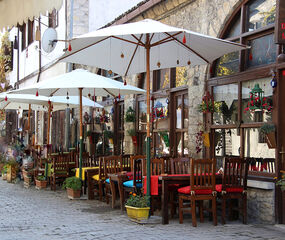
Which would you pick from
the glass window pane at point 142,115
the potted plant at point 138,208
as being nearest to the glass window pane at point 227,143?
the potted plant at point 138,208

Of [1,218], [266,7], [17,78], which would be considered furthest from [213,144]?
[17,78]

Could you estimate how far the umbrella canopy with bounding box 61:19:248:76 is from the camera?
6.50 m

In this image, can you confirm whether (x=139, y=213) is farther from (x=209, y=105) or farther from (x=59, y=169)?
(x=59, y=169)

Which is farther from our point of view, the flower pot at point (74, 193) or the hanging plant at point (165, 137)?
the hanging plant at point (165, 137)

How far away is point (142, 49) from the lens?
784 centimetres

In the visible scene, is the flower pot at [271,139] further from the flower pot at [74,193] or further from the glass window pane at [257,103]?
the flower pot at [74,193]

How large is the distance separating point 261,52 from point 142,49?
213 cm

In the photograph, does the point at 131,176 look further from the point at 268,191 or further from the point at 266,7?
the point at 266,7

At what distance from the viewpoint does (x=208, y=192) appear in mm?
6258

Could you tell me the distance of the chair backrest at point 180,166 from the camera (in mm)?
7551

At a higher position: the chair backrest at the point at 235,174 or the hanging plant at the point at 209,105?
the hanging plant at the point at 209,105

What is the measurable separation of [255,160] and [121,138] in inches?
231

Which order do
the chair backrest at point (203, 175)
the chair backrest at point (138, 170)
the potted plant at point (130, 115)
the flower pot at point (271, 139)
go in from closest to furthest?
the chair backrest at point (203, 175) → the flower pot at point (271, 139) → the chair backrest at point (138, 170) → the potted plant at point (130, 115)

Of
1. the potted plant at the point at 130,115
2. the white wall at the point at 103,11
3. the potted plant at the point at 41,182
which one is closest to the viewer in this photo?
the potted plant at the point at 41,182
